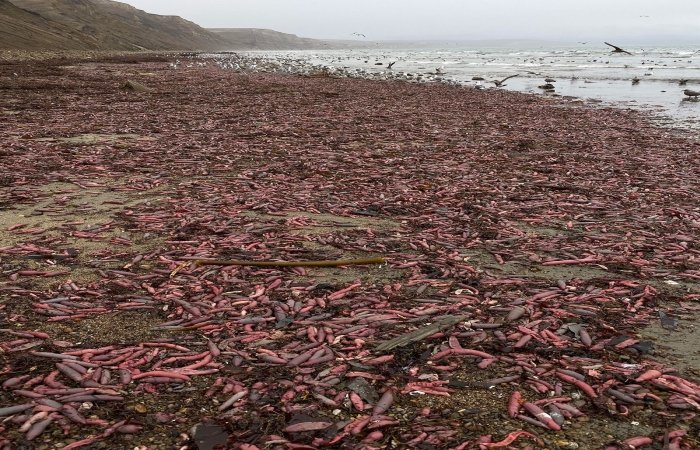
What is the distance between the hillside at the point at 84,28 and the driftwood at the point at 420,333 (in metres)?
67.3

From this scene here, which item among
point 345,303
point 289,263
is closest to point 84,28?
point 289,263

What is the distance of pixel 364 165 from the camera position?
38.2 ft

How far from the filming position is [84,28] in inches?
4205

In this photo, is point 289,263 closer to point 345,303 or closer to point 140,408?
point 345,303

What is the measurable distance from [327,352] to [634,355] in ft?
8.42

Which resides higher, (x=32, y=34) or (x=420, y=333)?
(x=32, y=34)

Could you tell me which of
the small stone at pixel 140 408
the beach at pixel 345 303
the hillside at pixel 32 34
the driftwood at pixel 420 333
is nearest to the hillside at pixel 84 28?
the hillside at pixel 32 34

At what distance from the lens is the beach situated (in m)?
3.38

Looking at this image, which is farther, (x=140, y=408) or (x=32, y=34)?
(x=32, y=34)

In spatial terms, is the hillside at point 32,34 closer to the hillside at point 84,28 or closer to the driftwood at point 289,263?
the hillside at point 84,28

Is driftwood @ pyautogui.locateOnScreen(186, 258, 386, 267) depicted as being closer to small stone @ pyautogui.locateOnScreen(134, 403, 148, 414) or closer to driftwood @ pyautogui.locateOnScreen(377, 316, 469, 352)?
driftwood @ pyautogui.locateOnScreen(377, 316, 469, 352)

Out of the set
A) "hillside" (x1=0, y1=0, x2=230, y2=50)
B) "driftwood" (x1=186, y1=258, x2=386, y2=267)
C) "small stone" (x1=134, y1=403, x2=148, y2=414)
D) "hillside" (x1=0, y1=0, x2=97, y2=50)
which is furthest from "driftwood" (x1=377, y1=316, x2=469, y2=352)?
"hillside" (x1=0, y1=0, x2=230, y2=50)

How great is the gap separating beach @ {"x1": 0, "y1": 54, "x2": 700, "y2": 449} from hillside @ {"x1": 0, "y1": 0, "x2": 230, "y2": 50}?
6206cm

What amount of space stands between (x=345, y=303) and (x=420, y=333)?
0.92 meters
